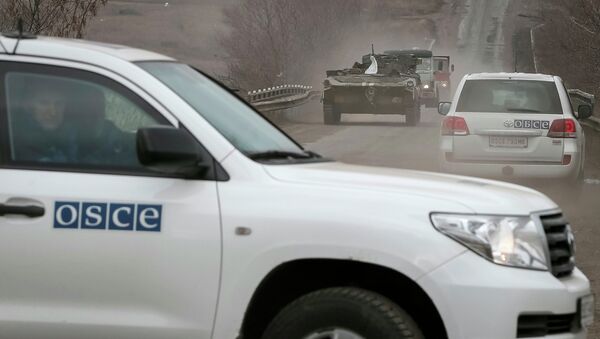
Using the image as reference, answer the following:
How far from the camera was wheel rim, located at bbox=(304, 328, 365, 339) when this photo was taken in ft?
13.1

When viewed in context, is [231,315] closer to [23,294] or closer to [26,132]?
[23,294]

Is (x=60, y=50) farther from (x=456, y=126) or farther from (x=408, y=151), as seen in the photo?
(x=408, y=151)

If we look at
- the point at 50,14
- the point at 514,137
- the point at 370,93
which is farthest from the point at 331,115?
the point at 514,137

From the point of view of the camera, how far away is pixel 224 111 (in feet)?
15.3

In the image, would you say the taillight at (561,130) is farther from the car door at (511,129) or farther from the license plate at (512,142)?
the license plate at (512,142)

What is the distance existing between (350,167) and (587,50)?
71.4ft

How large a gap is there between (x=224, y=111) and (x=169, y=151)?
0.74 m

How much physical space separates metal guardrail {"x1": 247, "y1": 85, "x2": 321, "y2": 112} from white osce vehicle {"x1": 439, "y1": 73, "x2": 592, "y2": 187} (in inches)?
606

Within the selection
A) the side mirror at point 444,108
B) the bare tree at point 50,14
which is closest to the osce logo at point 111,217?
the side mirror at point 444,108

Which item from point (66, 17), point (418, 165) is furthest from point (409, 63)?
point (66, 17)

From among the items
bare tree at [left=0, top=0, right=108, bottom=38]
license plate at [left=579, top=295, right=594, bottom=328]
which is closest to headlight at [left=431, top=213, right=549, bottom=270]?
license plate at [left=579, top=295, right=594, bottom=328]

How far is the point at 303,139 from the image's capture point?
2353cm

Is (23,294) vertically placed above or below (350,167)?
below

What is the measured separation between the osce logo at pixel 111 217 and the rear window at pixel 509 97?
335 inches
